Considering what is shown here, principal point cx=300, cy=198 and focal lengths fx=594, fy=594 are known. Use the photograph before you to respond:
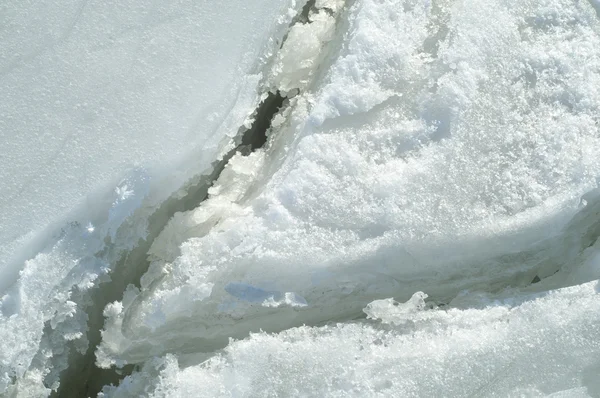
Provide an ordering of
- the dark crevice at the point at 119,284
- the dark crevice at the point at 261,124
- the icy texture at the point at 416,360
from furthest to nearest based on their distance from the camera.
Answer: the dark crevice at the point at 261,124 < the dark crevice at the point at 119,284 < the icy texture at the point at 416,360

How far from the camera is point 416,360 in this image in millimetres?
1789

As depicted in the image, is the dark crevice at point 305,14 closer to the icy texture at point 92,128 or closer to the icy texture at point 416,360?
the icy texture at point 92,128

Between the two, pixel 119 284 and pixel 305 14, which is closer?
pixel 119 284

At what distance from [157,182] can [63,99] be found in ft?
1.33

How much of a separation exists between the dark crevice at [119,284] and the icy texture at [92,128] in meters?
0.06

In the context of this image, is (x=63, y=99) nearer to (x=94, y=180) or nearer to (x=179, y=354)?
(x=94, y=180)

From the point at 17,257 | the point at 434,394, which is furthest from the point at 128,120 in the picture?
the point at 434,394

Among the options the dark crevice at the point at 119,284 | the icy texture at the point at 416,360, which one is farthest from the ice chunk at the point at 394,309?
the dark crevice at the point at 119,284

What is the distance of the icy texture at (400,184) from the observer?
1851mm

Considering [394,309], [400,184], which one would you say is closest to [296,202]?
[400,184]

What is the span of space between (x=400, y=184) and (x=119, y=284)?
3.18ft

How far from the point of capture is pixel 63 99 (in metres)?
1.89

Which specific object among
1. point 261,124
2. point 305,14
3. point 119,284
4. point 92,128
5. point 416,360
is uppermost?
point 305,14

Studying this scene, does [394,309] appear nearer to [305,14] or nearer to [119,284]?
[119,284]
